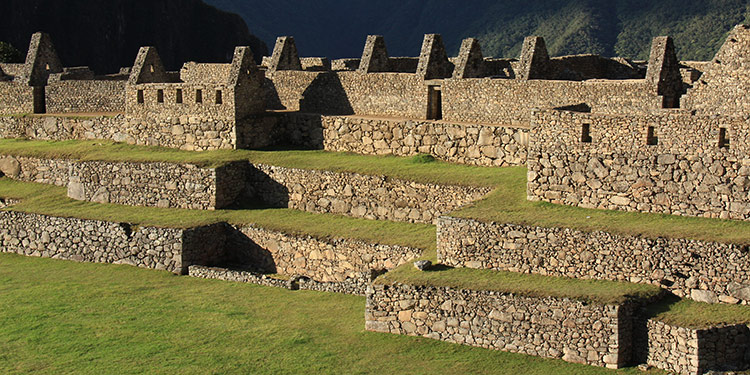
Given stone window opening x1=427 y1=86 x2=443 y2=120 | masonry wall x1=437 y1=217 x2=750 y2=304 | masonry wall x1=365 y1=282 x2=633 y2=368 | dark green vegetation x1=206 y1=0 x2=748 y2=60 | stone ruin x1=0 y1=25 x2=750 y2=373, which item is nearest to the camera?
masonry wall x1=365 y1=282 x2=633 y2=368

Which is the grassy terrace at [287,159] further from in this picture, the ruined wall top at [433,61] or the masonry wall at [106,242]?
the ruined wall top at [433,61]

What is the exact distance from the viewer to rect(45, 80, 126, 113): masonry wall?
35906mm

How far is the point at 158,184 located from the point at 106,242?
91.0 inches

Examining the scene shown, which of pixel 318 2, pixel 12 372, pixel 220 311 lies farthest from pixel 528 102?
pixel 318 2

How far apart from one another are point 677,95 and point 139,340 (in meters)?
12.5

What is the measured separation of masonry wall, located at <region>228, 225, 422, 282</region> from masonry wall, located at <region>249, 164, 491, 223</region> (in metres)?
1.65

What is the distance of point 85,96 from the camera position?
36.3m

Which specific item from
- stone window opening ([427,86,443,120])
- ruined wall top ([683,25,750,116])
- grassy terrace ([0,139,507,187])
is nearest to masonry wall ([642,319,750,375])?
ruined wall top ([683,25,750,116])

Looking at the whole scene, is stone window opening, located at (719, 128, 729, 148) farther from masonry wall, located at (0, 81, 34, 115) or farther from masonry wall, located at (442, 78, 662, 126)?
masonry wall, located at (0, 81, 34, 115)

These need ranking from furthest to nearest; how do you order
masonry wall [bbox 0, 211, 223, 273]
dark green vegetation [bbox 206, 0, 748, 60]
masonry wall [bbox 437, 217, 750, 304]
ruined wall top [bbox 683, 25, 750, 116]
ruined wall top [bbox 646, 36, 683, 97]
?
dark green vegetation [bbox 206, 0, 748, 60] → masonry wall [bbox 0, 211, 223, 273] → ruined wall top [bbox 646, 36, 683, 97] → ruined wall top [bbox 683, 25, 750, 116] → masonry wall [bbox 437, 217, 750, 304]

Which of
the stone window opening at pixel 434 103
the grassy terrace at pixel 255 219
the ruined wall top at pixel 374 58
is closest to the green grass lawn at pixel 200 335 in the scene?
the grassy terrace at pixel 255 219

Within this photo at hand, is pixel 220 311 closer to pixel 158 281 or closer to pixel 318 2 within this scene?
pixel 158 281

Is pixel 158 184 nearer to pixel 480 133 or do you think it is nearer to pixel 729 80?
pixel 480 133

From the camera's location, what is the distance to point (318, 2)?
90500mm
